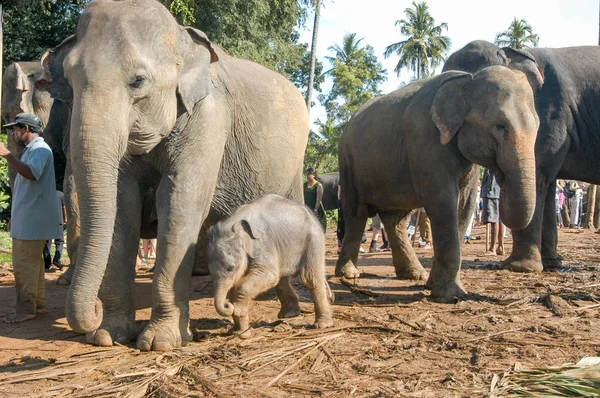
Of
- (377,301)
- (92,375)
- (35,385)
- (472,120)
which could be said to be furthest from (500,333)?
(35,385)

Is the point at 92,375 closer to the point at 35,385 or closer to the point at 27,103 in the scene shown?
the point at 35,385

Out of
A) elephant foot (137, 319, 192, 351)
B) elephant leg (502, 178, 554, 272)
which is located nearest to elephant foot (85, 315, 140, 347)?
elephant foot (137, 319, 192, 351)

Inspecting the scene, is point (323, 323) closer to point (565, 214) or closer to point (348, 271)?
point (348, 271)

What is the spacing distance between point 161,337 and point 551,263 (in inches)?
236

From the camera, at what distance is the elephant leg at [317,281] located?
4887 mm

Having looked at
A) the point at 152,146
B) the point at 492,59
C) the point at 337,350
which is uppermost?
the point at 492,59

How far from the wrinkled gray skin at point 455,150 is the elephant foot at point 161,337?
266cm

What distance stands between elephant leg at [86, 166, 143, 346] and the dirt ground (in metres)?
0.21

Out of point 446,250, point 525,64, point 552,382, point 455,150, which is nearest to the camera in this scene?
point 552,382

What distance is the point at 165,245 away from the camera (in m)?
4.50

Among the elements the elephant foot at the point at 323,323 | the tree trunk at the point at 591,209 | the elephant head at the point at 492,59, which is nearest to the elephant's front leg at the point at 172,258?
the elephant foot at the point at 323,323

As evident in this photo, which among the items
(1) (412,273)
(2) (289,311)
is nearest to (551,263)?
(1) (412,273)

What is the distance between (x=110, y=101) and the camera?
3785 mm

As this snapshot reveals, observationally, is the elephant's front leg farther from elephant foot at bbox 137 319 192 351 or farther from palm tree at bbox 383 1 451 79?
palm tree at bbox 383 1 451 79
